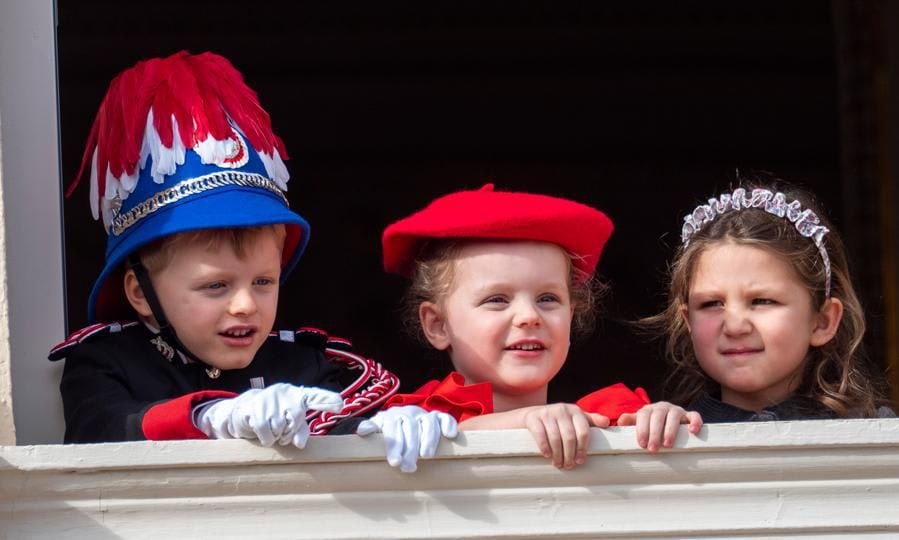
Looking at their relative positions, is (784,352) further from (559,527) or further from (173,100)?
(173,100)

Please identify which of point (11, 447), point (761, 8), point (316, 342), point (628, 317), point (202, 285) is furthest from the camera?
point (628, 317)

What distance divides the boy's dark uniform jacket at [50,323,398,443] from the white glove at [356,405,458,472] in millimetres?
234

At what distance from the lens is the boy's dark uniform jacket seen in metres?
2.31

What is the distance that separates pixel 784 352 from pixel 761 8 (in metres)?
2.47

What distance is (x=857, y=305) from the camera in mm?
2965

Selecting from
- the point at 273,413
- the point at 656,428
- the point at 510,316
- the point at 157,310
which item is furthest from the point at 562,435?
the point at 157,310

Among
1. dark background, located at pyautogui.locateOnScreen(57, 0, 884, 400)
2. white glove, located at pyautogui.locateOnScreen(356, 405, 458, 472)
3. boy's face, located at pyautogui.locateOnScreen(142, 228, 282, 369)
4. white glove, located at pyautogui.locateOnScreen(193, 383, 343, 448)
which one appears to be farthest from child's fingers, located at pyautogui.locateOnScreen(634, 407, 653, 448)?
dark background, located at pyautogui.locateOnScreen(57, 0, 884, 400)

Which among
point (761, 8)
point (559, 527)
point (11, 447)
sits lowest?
point (559, 527)

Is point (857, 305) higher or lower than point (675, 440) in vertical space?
higher

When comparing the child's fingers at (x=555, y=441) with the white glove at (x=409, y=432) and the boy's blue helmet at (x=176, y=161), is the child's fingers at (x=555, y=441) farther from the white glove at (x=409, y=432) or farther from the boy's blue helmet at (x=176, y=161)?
the boy's blue helmet at (x=176, y=161)

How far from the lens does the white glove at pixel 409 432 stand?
7.18 ft

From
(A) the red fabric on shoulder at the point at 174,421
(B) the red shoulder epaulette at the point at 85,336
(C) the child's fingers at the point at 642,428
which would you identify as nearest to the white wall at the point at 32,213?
(B) the red shoulder epaulette at the point at 85,336

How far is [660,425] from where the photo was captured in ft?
7.34

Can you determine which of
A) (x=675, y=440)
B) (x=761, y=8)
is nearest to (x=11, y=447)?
(x=675, y=440)
